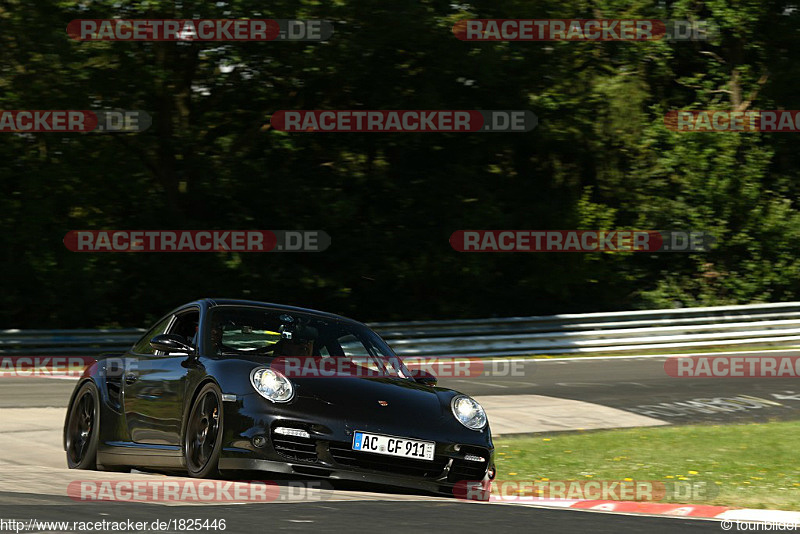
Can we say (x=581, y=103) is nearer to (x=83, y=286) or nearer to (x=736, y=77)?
(x=736, y=77)

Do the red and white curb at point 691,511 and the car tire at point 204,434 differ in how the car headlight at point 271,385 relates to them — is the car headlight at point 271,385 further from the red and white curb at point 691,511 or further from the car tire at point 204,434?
the red and white curb at point 691,511

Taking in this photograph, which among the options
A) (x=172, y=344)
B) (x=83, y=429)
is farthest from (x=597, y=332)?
(x=172, y=344)

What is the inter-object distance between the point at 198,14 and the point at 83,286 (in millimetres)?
5610

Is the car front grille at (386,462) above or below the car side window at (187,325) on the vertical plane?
below

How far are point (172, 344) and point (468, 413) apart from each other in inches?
80.0

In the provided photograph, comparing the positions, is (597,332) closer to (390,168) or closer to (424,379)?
(390,168)

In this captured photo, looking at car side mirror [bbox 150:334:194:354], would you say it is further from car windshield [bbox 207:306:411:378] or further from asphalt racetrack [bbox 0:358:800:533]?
asphalt racetrack [bbox 0:358:800:533]

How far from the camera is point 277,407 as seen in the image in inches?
281

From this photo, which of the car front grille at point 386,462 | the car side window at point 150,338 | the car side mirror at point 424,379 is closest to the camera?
the car front grille at point 386,462

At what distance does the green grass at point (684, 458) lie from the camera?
8.95 metres

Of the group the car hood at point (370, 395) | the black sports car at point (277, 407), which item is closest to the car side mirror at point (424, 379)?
the black sports car at point (277, 407)

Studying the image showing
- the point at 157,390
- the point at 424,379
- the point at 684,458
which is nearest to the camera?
the point at 157,390

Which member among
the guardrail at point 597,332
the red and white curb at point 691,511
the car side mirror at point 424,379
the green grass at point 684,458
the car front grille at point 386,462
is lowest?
the guardrail at point 597,332

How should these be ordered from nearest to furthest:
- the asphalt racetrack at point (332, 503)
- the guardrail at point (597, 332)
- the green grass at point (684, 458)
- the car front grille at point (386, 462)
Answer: the asphalt racetrack at point (332, 503)
the car front grille at point (386, 462)
the green grass at point (684, 458)
the guardrail at point (597, 332)
